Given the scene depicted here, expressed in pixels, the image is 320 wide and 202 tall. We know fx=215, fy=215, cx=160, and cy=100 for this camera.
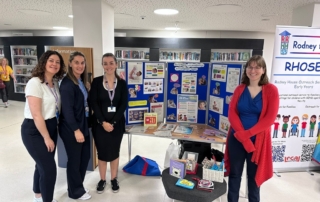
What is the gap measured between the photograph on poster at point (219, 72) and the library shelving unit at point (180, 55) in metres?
4.40

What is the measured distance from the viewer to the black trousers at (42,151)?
186 cm

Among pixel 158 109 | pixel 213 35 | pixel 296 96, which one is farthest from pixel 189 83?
pixel 213 35

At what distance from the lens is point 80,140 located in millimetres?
2105

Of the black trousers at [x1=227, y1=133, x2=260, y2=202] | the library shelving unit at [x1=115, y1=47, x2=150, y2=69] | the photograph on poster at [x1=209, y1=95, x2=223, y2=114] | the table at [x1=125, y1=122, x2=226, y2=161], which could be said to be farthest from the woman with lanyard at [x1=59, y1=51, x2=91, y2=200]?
the library shelving unit at [x1=115, y1=47, x2=150, y2=69]

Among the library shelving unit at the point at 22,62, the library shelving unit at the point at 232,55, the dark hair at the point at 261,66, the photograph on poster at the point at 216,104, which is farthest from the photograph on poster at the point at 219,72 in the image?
the library shelving unit at the point at 22,62

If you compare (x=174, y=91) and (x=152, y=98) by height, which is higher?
(x=174, y=91)

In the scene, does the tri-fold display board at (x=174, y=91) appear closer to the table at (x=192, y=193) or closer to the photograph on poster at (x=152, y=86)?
the photograph on poster at (x=152, y=86)

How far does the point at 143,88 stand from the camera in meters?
2.91

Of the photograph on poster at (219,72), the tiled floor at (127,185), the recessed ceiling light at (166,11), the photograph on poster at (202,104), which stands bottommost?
the tiled floor at (127,185)

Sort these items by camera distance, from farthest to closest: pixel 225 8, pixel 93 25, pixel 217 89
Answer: pixel 225 8, pixel 93 25, pixel 217 89

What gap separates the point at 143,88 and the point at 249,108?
56.7 inches

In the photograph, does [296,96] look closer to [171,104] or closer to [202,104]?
[202,104]

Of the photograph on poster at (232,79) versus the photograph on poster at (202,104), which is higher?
the photograph on poster at (232,79)

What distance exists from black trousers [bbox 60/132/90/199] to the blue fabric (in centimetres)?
157
